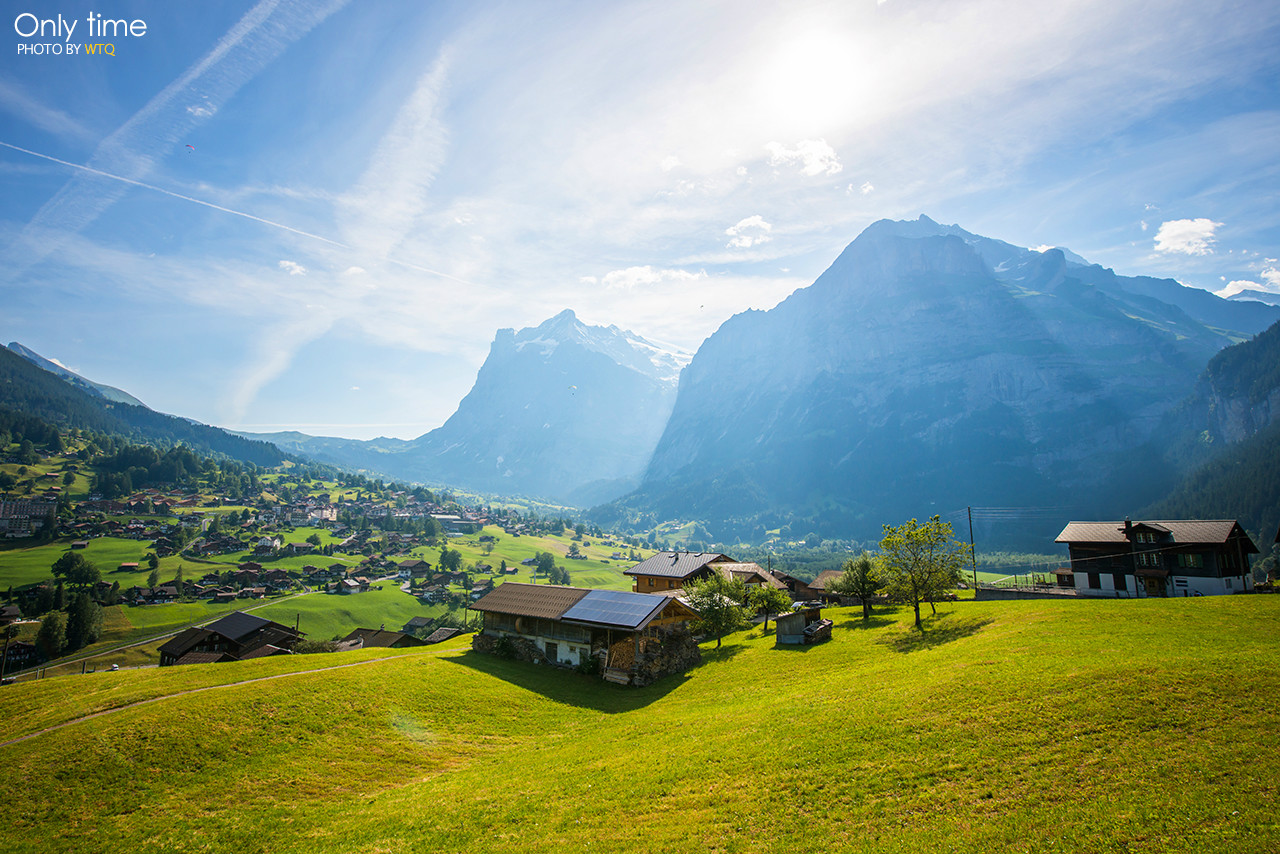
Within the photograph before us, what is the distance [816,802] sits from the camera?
17656 mm

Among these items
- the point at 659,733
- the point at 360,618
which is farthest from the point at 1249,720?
the point at 360,618

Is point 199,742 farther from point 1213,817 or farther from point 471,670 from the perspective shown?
point 1213,817

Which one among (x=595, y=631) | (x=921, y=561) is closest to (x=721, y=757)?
(x=595, y=631)

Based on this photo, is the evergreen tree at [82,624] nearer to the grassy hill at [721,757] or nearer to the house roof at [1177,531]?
the grassy hill at [721,757]

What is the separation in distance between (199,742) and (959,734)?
33963 millimetres

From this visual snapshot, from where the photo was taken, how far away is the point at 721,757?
74.1ft

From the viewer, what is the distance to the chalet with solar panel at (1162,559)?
181 feet

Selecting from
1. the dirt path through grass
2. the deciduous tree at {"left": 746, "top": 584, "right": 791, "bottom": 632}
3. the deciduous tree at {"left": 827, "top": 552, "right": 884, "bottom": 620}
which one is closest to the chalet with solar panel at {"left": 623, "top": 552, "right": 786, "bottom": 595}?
the deciduous tree at {"left": 746, "top": 584, "right": 791, "bottom": 632}

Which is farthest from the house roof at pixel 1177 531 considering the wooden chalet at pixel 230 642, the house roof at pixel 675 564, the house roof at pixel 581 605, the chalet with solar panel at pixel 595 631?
the wooden chalet at pixel 230 642

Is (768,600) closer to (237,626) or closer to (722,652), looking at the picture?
(722,652)

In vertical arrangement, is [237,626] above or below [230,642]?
above

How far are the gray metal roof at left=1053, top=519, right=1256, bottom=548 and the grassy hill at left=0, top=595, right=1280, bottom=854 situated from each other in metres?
27.7

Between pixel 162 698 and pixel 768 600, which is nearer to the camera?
pixel 162 698

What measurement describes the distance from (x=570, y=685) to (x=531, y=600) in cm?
1192
